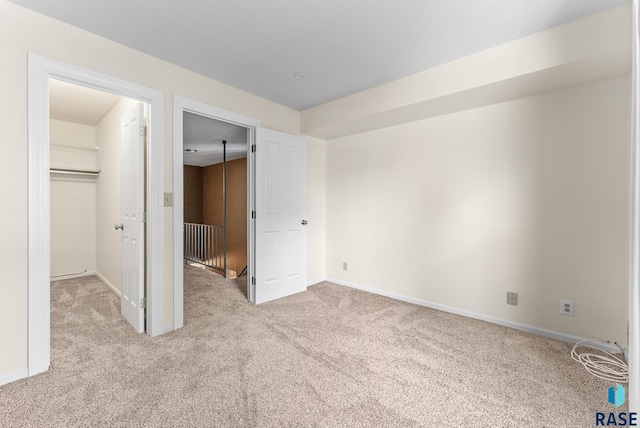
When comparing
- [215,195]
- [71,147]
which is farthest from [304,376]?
[215,195]

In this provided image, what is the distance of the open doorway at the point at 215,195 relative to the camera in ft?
15.5

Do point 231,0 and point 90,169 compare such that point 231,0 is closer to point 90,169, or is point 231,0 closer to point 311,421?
point 311,421

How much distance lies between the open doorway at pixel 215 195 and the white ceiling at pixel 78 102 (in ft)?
3.04

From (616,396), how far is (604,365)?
0.48 metres

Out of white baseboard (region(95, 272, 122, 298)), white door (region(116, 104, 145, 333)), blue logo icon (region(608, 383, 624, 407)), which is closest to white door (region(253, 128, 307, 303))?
white door (region(116, 104, 145, 333))

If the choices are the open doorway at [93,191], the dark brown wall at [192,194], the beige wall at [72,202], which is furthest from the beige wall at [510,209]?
the dark brown wall at [192,194]

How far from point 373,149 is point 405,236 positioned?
1206mm

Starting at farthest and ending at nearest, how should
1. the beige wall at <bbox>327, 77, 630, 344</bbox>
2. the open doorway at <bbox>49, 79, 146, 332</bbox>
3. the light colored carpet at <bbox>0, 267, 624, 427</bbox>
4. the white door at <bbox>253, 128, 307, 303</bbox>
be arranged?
1. the white door at <bbox>253, 128, 307, 303</bbox>
2. the open doorway at <bbox>49, 79, 146, 332</bbox>
3. the beige wall at <bbox>327, 77, 630, 344</bbox>
4. the light colored carpet at <bbox>0, 267, 624, 427</bbox>

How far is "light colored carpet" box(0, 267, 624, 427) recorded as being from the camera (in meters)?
1.53

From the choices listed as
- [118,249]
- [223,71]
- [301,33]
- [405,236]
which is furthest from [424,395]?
[118,249]

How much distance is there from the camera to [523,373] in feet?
6.35

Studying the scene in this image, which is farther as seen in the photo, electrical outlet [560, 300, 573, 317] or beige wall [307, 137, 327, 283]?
beige wall [307, 137, 327, 283]

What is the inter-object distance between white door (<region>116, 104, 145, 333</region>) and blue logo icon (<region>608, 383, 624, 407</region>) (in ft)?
11.1

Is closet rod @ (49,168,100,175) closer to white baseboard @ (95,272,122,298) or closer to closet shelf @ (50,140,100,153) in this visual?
closet shelf @ (50,140,100,153)
